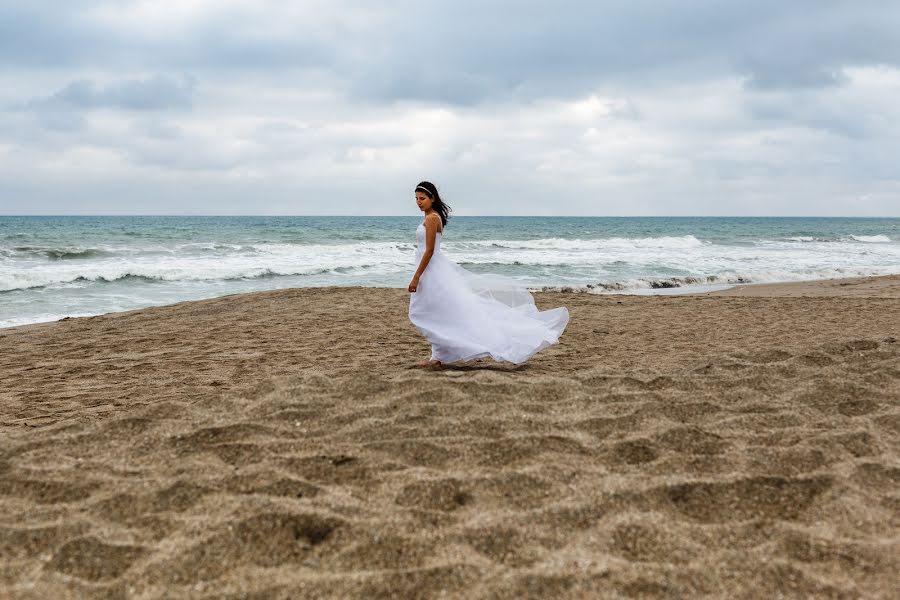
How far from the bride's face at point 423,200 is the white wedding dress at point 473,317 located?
204 mm

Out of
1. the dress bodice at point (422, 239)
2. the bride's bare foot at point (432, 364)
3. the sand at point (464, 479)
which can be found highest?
the dress bodice at point (422, 239)

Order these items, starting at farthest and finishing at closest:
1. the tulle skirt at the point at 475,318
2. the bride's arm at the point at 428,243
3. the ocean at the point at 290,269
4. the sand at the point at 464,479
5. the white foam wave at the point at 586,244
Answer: the white foam wave at the point at 586,244 → the ocean at the point at 290,269 → the bride's arm at the point at 428,243 → the tulle skirt at the point at 475,318 → the sand at the point at 464,479

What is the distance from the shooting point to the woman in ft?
18.1

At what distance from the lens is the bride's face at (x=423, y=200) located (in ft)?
18.8

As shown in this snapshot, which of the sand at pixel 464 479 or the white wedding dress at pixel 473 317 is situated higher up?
the white wedding dress at pixel 473 317

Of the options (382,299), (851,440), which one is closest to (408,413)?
(851,440)

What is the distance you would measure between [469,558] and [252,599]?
0.82 metres

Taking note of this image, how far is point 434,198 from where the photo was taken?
577 cm

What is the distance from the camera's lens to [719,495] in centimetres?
318

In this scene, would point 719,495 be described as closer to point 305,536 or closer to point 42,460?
point 305,536

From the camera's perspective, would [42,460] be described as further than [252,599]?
Yes

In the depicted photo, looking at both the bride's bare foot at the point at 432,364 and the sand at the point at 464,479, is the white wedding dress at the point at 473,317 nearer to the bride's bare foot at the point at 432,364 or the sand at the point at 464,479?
the bride's bare foot at the point at 432,364

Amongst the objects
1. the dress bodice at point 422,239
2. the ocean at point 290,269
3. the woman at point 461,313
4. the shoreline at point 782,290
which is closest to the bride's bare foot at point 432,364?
the woman at point 461,313

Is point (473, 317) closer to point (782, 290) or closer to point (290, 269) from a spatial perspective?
point (782, 290)
